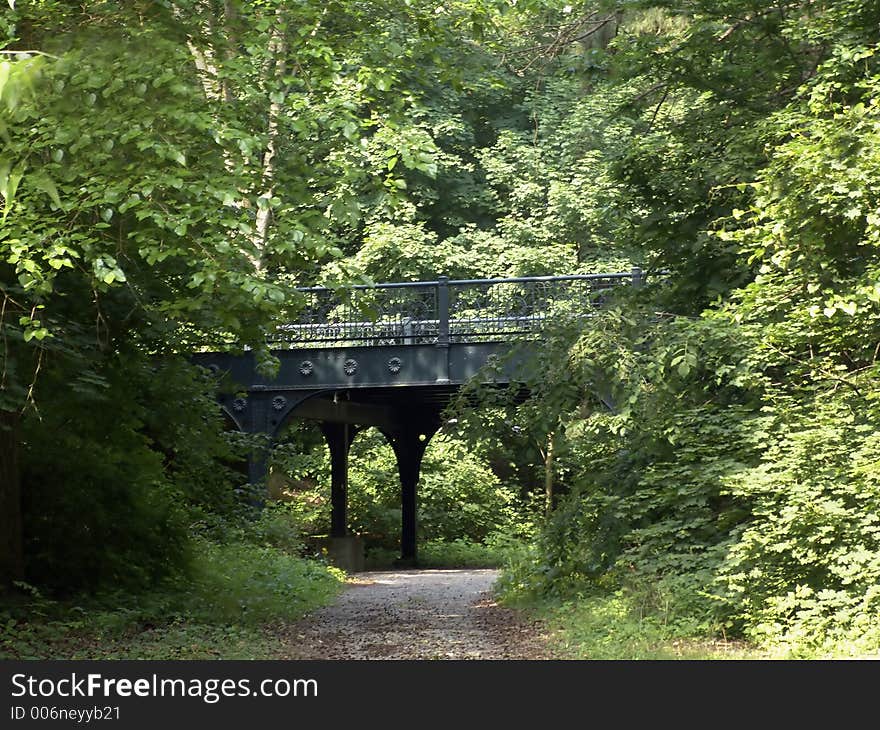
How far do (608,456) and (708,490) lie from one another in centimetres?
195

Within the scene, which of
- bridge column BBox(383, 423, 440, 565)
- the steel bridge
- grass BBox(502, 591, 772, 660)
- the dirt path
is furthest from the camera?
bridge column BBox(383, 423, 440, 565)

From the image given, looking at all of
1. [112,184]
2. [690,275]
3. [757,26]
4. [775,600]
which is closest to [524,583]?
[690,275]

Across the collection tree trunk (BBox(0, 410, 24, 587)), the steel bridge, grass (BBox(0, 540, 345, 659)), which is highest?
the steel bridge

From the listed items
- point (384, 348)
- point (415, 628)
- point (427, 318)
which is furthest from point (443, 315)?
point (415, 628)

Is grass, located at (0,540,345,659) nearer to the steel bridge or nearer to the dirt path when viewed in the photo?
the dirt path

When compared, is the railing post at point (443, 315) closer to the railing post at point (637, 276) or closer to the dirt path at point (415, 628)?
the railing post at point (637, 276)

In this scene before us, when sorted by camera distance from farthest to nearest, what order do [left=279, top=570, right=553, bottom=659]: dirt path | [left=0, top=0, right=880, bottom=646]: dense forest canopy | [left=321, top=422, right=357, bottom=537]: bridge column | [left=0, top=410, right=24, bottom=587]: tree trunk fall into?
[left=321, top=422, right=357, bottom=537]: bridge column
[left=0, top=410, right=24, bottom=587]: tree trunk
[left=279, top=570, right=553, bottom=659]: dirt path
[left=0, top=0, right=880, bottom=646]: dense forest canopy

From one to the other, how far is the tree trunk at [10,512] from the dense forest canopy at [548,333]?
3cm

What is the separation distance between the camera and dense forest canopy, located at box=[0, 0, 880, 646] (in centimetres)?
745

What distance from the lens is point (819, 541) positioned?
829cm

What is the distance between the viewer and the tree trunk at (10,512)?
33.5ft

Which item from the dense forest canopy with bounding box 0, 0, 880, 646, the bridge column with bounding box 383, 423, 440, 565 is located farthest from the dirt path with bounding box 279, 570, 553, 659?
the bridge column with bounding box 383, 423, 440, 565

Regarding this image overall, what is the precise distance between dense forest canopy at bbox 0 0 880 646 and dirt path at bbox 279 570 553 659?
947 mm

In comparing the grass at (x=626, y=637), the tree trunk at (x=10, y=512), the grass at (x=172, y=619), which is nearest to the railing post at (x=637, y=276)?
the grass at (x=172, y=619)
